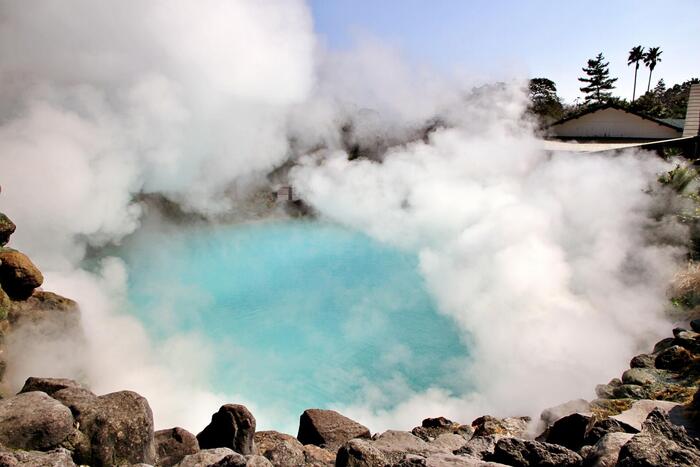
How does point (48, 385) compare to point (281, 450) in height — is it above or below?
above

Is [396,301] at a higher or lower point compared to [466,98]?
lower

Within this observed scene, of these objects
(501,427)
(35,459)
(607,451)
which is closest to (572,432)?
(607,451)

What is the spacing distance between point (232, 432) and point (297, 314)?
640 centimetres

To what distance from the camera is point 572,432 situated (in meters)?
4.36

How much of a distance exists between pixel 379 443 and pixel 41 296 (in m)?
6.57

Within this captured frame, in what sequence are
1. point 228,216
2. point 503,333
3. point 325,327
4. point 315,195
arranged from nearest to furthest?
1. point 503,333
2. point 325,327
3. point 228,216
4. point 315,195

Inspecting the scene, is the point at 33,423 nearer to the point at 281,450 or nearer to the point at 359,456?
the point at 281,450

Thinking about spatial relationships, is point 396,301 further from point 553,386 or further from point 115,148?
point 115,148

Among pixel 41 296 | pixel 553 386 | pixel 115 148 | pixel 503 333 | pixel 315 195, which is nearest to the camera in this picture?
pixel 553 386

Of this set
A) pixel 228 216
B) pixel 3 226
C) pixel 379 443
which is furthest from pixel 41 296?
pixel 228 216

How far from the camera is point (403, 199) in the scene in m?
16.4

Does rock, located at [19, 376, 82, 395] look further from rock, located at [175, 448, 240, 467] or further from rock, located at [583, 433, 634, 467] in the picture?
rock, located at [583, 433, 634, 467]

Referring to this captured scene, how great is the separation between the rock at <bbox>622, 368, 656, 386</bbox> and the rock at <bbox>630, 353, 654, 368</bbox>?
16.3 inches

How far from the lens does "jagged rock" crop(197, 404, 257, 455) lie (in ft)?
16.0
